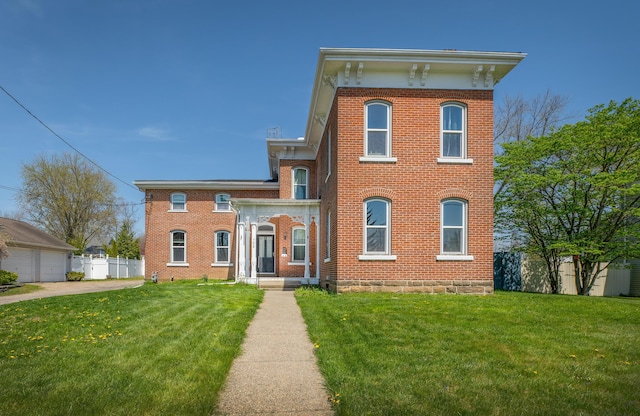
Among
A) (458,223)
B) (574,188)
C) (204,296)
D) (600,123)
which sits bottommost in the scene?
(204,296)

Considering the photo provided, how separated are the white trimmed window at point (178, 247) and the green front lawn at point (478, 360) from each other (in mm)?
17484

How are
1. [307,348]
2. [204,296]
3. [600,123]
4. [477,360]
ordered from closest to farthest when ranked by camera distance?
[477,360]
[307,348]
[204,296]
[600,123]

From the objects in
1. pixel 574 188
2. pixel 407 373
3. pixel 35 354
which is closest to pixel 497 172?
pixel 574 188

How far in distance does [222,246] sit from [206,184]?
3.37 meters

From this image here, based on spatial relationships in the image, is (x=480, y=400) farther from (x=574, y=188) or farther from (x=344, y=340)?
(x=574, y=188)

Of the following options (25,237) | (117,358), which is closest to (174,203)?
(25,237)

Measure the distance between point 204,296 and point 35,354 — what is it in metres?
7.66

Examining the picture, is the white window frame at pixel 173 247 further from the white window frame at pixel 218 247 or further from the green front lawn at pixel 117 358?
the green front lawn at pixel 117 358

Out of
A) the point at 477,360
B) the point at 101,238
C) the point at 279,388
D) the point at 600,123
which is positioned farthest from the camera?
the point at 101,238

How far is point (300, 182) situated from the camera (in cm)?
2358

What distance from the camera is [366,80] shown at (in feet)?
47.4

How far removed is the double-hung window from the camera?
14508mm

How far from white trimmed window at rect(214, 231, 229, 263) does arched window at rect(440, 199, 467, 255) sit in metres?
14.6

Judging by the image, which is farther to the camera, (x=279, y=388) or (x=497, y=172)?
(x=497, y=172)
